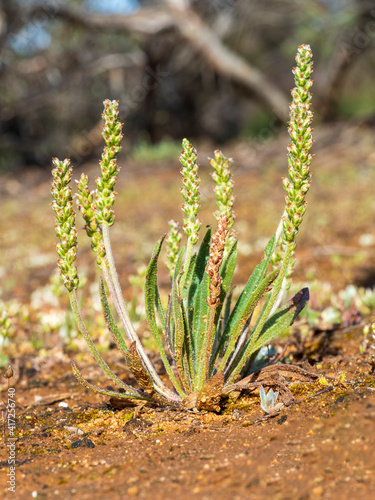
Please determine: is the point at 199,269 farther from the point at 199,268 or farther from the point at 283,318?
the point at 283,318

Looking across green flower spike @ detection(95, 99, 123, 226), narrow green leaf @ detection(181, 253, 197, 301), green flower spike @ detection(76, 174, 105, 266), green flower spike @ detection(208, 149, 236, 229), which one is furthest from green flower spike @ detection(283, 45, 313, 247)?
green flower spike @ detection(76, 174, 105, 266)

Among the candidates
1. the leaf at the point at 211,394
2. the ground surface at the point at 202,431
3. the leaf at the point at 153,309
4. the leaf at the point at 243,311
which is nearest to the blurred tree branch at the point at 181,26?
the ground surface at the point at 202,431

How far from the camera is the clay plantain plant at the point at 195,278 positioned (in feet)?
8.29

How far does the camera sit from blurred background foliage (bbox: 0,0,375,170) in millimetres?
15258

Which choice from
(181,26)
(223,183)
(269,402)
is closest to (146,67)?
(181,26)

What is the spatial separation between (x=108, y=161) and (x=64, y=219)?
33cm

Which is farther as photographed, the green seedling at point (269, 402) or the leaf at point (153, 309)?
the leaf at point (153, 309)

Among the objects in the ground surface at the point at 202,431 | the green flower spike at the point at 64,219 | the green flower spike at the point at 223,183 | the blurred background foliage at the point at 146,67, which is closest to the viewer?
the ground surface at the point at 202,431

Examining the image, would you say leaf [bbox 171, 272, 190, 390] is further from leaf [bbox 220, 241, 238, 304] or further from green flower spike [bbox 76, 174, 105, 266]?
green flower spike [bbox 76, 174, 105, 266]

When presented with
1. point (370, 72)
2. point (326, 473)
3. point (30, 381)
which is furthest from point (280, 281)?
point (370, 72)

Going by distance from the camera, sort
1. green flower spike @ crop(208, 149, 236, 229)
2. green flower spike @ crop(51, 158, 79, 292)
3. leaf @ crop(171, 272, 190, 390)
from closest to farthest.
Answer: green flower spike @ crop(51, 158, 79, 292) → leaf @ crop(171, 272, 190, 390) → green flower spike @ crop(208, 149, 236, 229)

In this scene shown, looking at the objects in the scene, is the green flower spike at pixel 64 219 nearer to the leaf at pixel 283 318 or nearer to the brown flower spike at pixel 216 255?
the brown flower spike at pixel 216 255

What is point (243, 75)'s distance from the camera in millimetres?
16031

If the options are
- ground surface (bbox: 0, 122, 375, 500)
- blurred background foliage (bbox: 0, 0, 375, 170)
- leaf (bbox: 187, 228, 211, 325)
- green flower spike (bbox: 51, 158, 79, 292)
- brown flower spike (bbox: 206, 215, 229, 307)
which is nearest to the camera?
ground surface (bbox: 0, 122, 375, 500)
